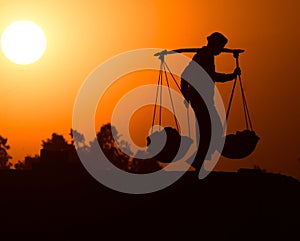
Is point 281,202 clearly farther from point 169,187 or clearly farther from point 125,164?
point 125,164

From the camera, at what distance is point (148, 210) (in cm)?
1328

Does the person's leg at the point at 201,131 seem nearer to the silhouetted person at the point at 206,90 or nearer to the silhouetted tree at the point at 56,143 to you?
the silhouetted person at the point at 206,90

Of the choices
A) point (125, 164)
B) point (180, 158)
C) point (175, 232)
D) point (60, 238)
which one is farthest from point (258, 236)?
point (125, 164)

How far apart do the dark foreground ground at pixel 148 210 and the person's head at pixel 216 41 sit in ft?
8.60

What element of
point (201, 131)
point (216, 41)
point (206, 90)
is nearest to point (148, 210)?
point (201, 131)

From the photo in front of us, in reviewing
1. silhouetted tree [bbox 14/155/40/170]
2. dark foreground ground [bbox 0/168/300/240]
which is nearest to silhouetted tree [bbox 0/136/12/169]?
silhouetted tree [bbox 14/155/40/170]

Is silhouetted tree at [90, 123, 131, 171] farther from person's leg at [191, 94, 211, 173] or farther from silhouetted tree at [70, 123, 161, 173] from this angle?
person's leg at [191, 94, 211, 173]

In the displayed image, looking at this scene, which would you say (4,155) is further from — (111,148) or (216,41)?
(216,41)

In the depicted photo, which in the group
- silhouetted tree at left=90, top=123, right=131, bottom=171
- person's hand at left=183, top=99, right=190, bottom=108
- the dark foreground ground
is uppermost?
silhouetted tree at left=90, top=123, right=131, bottom=171

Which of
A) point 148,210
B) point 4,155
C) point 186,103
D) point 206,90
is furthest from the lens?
point 4,155

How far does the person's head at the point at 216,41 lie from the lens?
1485 centimetres

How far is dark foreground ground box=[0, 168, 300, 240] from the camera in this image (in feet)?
41.1

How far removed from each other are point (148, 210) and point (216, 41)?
388cm

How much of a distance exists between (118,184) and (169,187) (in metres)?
1.05
